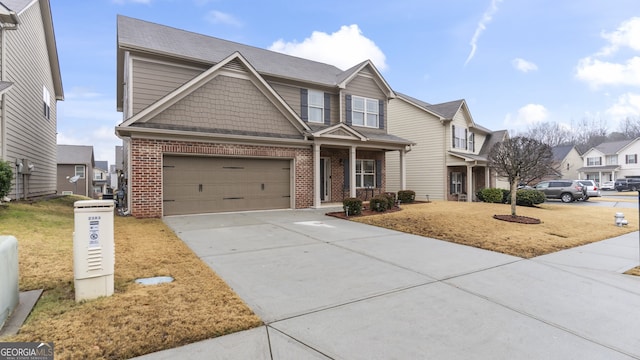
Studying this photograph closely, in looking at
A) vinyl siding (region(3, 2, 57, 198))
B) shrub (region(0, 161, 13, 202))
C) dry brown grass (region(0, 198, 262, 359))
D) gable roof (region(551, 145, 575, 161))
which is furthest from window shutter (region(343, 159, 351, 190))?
gable roof (region(551, 145, 575, 161))

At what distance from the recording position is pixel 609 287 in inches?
204

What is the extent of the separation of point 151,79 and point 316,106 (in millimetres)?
7259

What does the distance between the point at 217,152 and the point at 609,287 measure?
1090cm

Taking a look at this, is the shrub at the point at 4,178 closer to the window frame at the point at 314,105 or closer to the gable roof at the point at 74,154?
the window frame at the point at 314,105

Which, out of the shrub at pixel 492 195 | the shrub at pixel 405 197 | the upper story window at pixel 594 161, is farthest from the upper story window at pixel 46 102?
the upper story window at pixel 594 161

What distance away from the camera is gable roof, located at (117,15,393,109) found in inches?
486

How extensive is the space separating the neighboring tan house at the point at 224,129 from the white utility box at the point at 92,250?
704 centimetres

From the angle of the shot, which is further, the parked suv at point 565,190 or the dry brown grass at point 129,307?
the parked suv at point 565,190

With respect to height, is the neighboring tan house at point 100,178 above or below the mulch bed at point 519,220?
above

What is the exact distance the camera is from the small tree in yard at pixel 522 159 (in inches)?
507

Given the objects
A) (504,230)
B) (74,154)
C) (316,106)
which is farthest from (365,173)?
(74,154)

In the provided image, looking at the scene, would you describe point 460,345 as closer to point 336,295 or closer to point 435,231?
point 336,295

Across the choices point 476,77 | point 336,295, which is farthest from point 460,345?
point 476,77

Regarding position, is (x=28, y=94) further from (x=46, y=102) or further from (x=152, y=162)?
(x=152, y=162)
